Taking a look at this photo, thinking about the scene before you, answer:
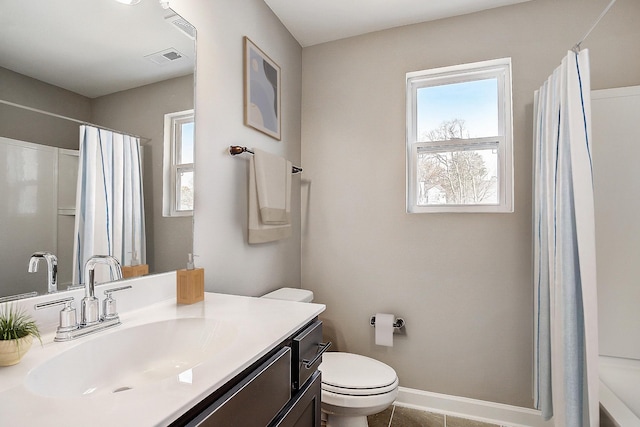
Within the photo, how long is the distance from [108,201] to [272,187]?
87 cm

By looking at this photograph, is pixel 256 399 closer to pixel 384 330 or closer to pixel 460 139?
pixel 384 330

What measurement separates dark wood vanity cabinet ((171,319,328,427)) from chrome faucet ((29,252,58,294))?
582 mm

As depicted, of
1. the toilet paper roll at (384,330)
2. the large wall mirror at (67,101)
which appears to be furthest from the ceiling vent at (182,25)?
the toilet paper roll at (384,330)

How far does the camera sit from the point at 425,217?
6.89 ft

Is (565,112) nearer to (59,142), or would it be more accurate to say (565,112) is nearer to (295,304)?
(295,304)

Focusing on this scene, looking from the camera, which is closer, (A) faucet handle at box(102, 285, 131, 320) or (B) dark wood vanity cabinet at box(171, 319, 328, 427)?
(B) dark wood vanity cabinet at box(171, 319, 328, 427)

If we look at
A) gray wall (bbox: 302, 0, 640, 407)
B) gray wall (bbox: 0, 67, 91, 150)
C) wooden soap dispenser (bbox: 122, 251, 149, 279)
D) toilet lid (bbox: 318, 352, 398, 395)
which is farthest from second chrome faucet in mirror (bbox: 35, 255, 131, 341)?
gray wall (bbox: 302, 0, 640, 407)

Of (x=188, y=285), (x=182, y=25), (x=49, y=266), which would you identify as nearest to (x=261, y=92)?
(x=182, y=25)

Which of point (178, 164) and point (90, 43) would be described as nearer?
point (90, 43)

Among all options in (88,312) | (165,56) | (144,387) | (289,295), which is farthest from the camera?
(289,295)

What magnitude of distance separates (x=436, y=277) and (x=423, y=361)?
547mm

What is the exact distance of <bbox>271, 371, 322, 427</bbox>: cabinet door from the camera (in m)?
0.90

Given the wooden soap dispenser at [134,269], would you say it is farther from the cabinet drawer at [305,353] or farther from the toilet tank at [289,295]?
the toilet tank at [289,295]

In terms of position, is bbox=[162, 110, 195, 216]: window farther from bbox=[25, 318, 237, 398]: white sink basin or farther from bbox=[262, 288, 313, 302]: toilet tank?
bbox=[262, 288, 313, 302]: toilet tank
